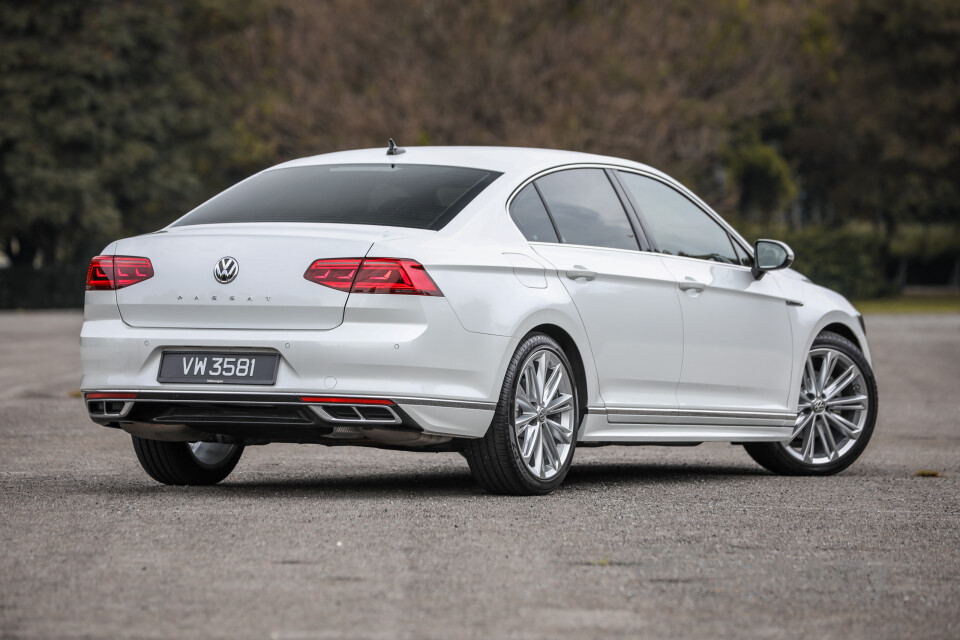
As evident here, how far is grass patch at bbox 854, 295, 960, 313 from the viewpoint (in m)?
46.3

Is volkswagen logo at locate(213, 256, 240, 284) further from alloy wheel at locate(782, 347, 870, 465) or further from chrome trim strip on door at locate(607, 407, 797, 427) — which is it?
alloy wheel at locate(782, 347, 870, 465)

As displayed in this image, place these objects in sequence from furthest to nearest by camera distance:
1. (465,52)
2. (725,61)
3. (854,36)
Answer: (854,36) → (725,61) → (465,52)

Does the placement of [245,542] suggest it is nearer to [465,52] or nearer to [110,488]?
[110,488]

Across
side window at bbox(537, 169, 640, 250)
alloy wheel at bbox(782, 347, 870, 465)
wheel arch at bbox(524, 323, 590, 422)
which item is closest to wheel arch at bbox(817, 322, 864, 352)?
alloy wheel at bbox(782, 347, 870, 465)

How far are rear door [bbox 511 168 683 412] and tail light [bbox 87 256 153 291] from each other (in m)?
1.73

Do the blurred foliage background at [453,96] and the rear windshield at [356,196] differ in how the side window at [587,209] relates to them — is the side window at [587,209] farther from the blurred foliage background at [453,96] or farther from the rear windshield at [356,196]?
the blurred foliage background at [453,96]

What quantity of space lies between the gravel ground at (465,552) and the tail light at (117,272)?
3.17 ft

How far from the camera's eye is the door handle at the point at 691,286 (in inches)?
336

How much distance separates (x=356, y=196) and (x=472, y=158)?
0.70 metres

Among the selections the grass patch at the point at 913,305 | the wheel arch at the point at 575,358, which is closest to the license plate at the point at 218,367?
the wheel arch at the point at 575,358

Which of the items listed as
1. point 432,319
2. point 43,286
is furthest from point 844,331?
point 43,286

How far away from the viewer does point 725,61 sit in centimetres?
4900

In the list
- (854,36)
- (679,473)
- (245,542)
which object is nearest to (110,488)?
(245,542)

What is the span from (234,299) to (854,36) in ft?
182
